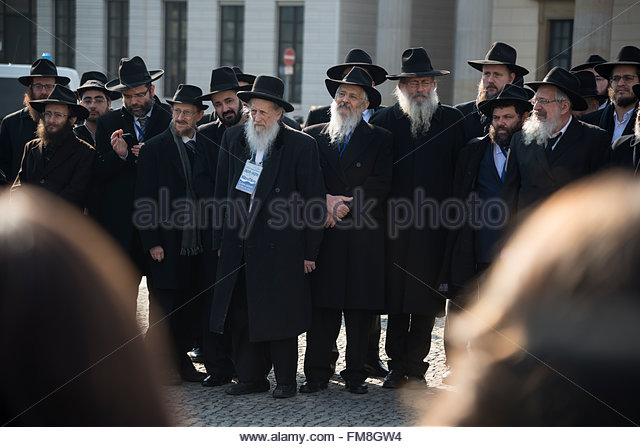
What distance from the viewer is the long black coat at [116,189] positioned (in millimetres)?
7295

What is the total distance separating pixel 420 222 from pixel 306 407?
1675 millimetres

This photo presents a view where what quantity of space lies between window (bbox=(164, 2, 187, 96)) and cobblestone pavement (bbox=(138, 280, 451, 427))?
25940mm

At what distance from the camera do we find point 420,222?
7.12 m

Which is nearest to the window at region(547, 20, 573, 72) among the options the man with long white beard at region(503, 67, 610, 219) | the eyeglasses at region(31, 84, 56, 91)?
the eyeglasses at region(31, 84, 56, 91)

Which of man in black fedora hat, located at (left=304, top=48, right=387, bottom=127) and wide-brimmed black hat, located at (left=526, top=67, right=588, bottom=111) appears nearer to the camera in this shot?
wide-brimmed black hat, located at (left=526, top=67, right=588, bottom=111)

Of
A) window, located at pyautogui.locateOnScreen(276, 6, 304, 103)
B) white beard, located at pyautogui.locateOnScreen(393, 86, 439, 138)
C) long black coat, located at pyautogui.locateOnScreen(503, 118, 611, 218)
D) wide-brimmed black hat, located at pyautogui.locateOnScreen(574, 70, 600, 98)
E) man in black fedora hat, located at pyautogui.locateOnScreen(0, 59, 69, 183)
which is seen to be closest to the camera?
long black coat, located at pyautogui.locateOnScreen(503, 118, 611, 218)

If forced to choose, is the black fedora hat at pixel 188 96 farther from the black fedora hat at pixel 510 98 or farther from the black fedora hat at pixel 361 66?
the black fedora hat at pixel 510 98

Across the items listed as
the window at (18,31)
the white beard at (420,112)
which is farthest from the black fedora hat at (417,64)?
the window at (18,31)

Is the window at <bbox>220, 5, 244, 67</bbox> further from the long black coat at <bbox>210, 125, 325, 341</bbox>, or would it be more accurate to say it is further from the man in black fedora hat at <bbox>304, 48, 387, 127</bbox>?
the long black coat at <bbox>210, 125, 325, 341</bbox>

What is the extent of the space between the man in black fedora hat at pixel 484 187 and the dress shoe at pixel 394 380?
2.57 feet

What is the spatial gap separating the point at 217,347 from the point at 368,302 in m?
1.20

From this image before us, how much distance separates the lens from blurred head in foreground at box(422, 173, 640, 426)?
15.6 feet
